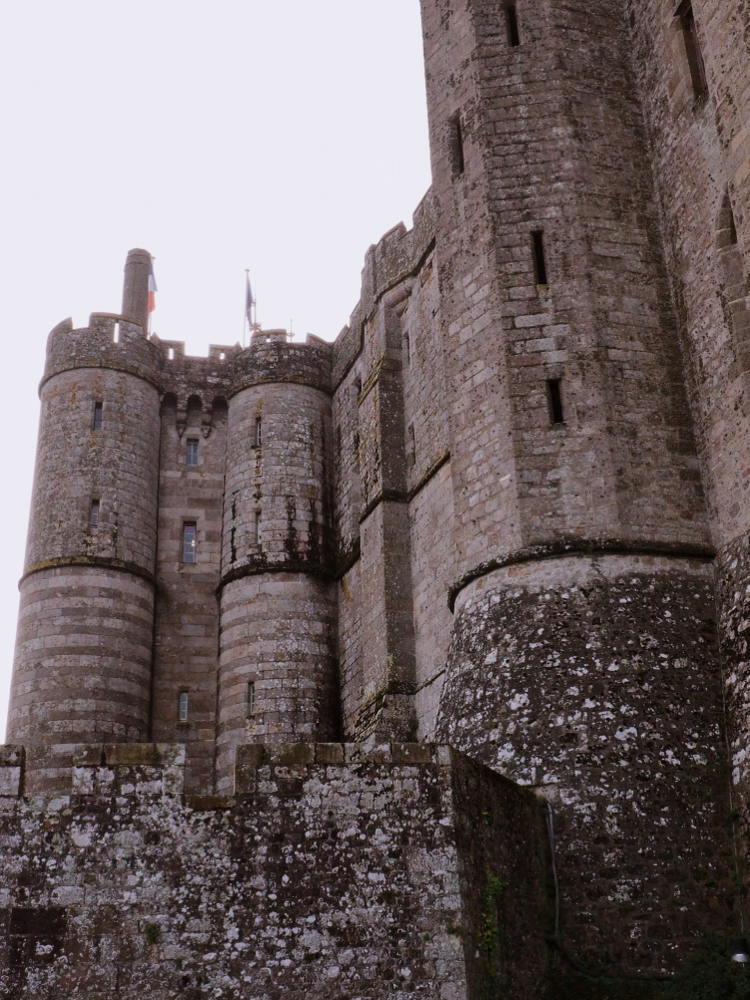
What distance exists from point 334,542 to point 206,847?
39.8 feet

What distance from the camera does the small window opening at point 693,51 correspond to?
1341cm

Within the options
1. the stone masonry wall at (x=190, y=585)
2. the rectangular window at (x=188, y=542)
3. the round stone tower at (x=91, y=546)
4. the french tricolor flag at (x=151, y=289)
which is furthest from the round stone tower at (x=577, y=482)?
the french tricolor flag at (x=151, y=289)

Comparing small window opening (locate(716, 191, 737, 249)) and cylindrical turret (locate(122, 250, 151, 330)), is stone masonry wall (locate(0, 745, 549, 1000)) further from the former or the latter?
cylindrical turret (locate(122, 250, 151, 330))

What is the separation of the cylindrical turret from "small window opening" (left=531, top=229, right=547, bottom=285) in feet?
41.3

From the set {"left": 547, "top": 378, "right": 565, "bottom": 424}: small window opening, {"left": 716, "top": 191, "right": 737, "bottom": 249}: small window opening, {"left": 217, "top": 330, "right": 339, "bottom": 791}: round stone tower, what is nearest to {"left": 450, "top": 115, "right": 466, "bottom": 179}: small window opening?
{"left": 547, "top": 378, "right": 565, "bottom": 424}: small window opening

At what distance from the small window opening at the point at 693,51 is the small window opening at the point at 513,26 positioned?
1.87 m

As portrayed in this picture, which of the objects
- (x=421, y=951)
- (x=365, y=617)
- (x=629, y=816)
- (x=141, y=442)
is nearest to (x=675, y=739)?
(x=629, y=816)

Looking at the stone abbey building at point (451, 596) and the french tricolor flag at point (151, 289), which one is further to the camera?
the french tricolor flag at point (151, 289)

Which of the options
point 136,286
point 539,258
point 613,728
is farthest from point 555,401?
point 136,286

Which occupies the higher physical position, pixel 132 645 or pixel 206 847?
pixel 132 645

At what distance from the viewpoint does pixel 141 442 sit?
21766mm

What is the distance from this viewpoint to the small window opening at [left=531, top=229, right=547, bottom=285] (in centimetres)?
1329

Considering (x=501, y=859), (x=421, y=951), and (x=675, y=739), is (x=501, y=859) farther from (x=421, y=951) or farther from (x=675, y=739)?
(x=675, y=739)

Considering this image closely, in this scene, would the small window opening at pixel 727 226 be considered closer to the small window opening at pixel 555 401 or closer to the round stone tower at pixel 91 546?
the small window opening at pixel 555 401
